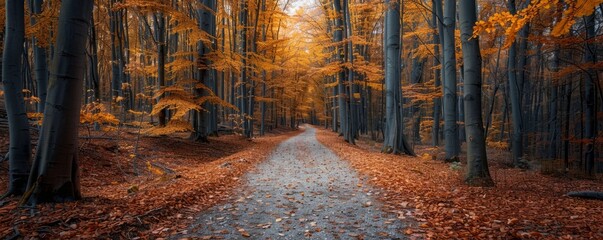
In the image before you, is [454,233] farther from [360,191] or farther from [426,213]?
[360,191]

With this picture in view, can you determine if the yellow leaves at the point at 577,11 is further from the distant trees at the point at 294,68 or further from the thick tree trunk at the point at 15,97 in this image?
the thick tree trunk at the point at 15,97

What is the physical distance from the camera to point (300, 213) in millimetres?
4625

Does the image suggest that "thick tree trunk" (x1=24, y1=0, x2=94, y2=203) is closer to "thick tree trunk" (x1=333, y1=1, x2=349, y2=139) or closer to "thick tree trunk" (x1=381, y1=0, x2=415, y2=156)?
"thick tree trunk" (x1=381, y1=0, x2=415, y2=156)

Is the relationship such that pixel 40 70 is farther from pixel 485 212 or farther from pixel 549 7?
pixel 549 7

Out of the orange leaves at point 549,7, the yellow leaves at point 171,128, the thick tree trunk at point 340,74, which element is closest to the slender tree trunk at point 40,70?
the yellow leaves at point 171,128

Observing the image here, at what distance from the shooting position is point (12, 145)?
15.8ft

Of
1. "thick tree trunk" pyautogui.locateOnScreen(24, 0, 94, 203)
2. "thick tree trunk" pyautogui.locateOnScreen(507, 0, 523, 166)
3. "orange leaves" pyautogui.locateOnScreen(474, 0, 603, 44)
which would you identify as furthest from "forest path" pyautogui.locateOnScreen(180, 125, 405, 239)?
"thick tree trunk" pyautogui.locateOnScreen(507, 0, 523, 166)

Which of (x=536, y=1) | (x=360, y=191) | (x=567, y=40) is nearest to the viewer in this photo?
(x=536, y=1)

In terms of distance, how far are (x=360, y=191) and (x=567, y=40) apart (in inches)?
363

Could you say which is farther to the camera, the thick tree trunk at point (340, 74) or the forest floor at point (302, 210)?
the thick tree trunk at point (340, 74)

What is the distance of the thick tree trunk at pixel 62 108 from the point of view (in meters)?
4.02

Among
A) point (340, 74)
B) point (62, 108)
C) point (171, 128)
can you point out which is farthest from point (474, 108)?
point (340, 74)

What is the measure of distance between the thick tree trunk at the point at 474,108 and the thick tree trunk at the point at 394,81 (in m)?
6.42

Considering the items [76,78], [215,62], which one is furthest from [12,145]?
[215,62]
